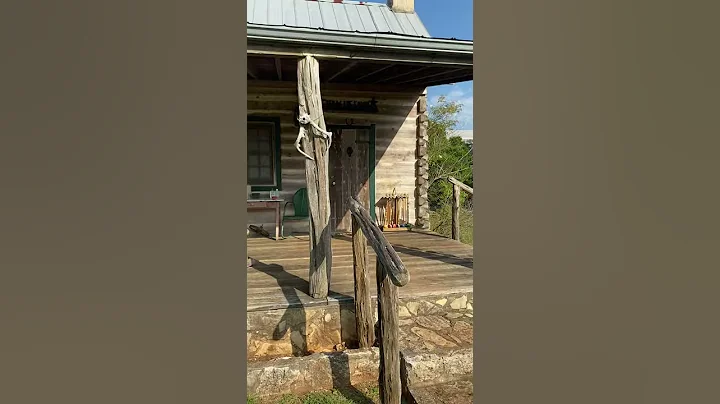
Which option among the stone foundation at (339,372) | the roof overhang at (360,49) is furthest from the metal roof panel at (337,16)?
the stone foundation at (339,372)

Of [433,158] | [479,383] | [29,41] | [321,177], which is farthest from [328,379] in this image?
[433,158]

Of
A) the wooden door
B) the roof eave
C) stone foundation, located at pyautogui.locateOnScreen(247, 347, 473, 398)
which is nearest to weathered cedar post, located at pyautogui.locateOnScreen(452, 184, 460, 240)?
the wooden door

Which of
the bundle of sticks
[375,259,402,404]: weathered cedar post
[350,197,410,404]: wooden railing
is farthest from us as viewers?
the bundle of sticks

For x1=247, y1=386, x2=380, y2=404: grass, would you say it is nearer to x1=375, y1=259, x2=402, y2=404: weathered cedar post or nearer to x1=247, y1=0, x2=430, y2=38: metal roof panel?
x1=375, y1=259, x2=402, y2=404: weathered cedar post

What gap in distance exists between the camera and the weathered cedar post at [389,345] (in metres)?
3.27

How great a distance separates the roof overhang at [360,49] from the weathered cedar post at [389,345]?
7.60ft

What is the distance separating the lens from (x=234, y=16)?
2.90 ft

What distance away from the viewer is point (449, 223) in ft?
36.3

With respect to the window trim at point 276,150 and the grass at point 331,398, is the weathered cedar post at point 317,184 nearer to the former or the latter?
the grass at point 331,398

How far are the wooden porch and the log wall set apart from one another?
787mm

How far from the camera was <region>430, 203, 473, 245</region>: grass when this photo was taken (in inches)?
430

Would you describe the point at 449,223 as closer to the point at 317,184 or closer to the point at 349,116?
the point at 349,116

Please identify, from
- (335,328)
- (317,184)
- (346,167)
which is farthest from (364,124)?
(335,328)

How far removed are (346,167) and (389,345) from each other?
15.4ft
